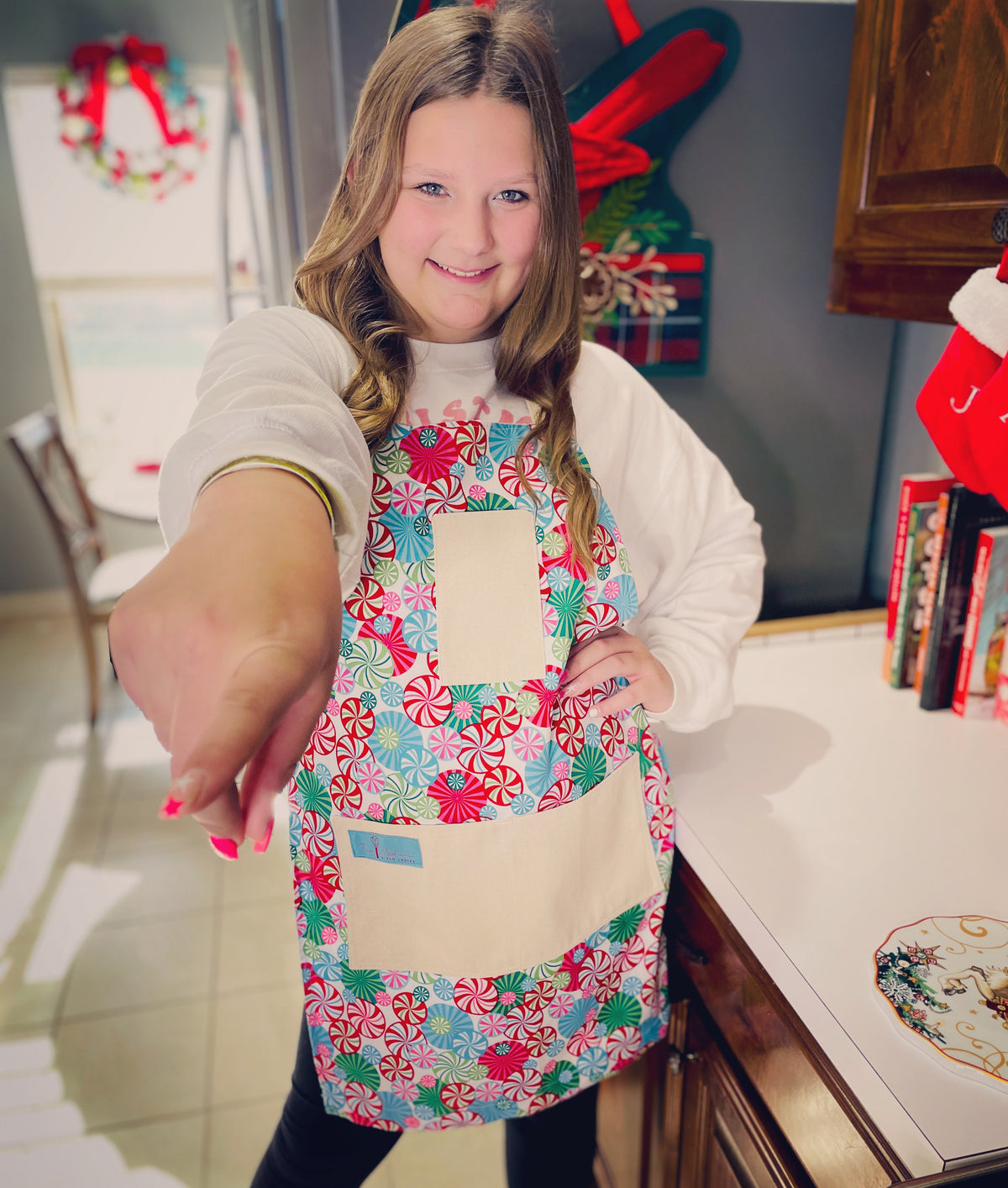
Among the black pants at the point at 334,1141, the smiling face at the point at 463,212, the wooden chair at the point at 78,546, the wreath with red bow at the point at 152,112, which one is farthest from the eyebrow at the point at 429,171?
the wreath with red bow at the point at 152,112

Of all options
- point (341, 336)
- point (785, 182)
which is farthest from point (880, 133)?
point (341, 336)

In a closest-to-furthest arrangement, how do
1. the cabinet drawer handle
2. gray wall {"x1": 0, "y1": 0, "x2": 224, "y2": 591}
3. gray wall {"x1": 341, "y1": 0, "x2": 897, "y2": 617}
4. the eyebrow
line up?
1. the eyebrow
2. the cabinet drawer handle
3. gray wall {"x1": 341, "y1": 0, "x2": 897, "y2": 617}
4. gray wall {"x1": 0, "y1": 0, "x2": 224, "y2": 591}

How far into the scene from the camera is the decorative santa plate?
0.62 metres

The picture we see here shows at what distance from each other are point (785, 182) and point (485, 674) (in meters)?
0.95

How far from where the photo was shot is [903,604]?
1160 mm

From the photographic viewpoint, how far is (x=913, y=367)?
1.36 m

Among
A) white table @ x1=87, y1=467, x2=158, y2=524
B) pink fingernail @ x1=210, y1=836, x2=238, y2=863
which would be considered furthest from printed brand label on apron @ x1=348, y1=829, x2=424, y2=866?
white table @ x1=87, y1=467, x2=158, y2=524

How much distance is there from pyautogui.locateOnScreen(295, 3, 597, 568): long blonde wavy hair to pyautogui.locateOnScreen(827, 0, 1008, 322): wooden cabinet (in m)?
0.37

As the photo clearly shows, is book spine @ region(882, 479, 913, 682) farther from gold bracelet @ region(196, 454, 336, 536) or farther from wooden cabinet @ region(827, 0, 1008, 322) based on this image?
gold bracelet @ region(196, 454, 336, 536)

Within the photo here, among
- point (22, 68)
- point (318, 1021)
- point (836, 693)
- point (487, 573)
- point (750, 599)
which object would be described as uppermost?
point (22, 68)

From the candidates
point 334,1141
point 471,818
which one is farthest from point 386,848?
point 334,1141

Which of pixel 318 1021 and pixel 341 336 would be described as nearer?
pixel 341 336

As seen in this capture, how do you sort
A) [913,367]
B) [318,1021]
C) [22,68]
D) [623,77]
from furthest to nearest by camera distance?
[22,68]
[913,367]
[623,77]
[318,1021]

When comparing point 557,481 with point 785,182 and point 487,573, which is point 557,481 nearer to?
Answer: point 487,573
